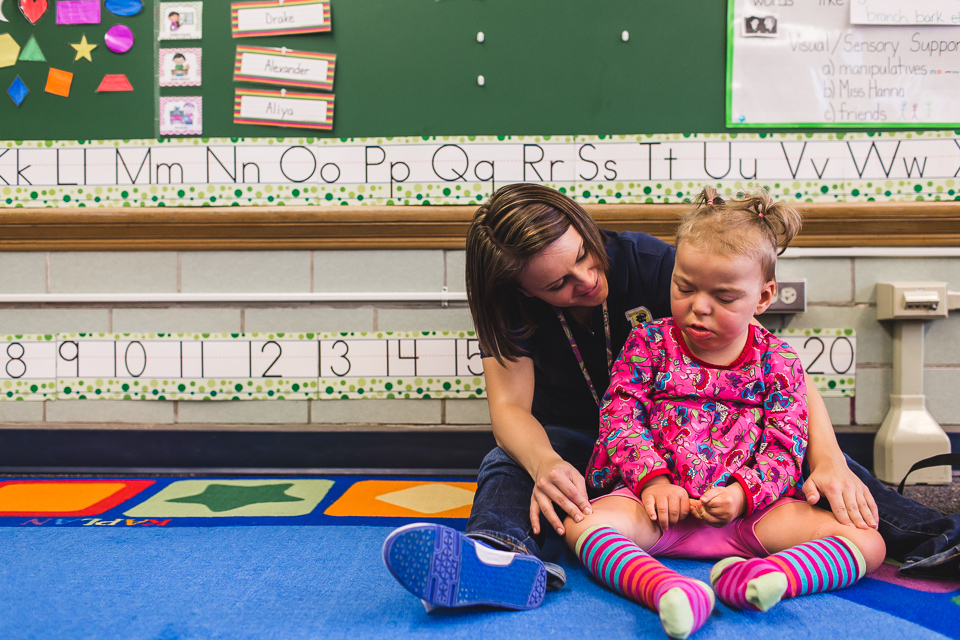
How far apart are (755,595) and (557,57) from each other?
1129 millimetres

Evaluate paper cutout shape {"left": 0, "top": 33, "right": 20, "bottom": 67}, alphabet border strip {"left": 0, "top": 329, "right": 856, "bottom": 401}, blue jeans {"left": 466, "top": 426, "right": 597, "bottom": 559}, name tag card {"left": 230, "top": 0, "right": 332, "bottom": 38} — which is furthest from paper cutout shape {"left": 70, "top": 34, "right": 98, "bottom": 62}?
blue jeans {"left": 466, "top": 426, "right": 597, "bottom": 559}

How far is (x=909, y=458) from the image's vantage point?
124 centimetres

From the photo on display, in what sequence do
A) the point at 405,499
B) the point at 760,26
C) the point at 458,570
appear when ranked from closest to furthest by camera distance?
the point at 458,570 < the point at 405,499 < the point at 760,26

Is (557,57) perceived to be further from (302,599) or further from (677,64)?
(302,599)

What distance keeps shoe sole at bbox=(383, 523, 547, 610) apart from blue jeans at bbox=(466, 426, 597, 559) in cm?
5

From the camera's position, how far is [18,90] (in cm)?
135

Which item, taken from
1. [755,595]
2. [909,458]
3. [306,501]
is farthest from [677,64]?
[306,501]

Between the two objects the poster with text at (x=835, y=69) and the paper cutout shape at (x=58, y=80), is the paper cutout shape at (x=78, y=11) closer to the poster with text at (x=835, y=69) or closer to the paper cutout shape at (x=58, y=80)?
the paper cutout shape at (x=58, y=80)

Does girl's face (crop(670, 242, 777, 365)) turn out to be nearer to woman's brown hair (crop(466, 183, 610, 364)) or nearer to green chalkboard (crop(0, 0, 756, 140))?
woman's brown hair (crop(466, 183, 610, 364))

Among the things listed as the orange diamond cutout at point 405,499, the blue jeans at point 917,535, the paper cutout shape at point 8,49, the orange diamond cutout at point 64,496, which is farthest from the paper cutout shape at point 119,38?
the blue jeans at point 917,535

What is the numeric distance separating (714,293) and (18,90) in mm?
Answer: 1602

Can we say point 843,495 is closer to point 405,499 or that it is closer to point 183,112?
point 405,499

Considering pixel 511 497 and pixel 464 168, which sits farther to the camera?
pixel 464 168

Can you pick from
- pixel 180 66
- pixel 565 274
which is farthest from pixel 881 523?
pixel 180 66
